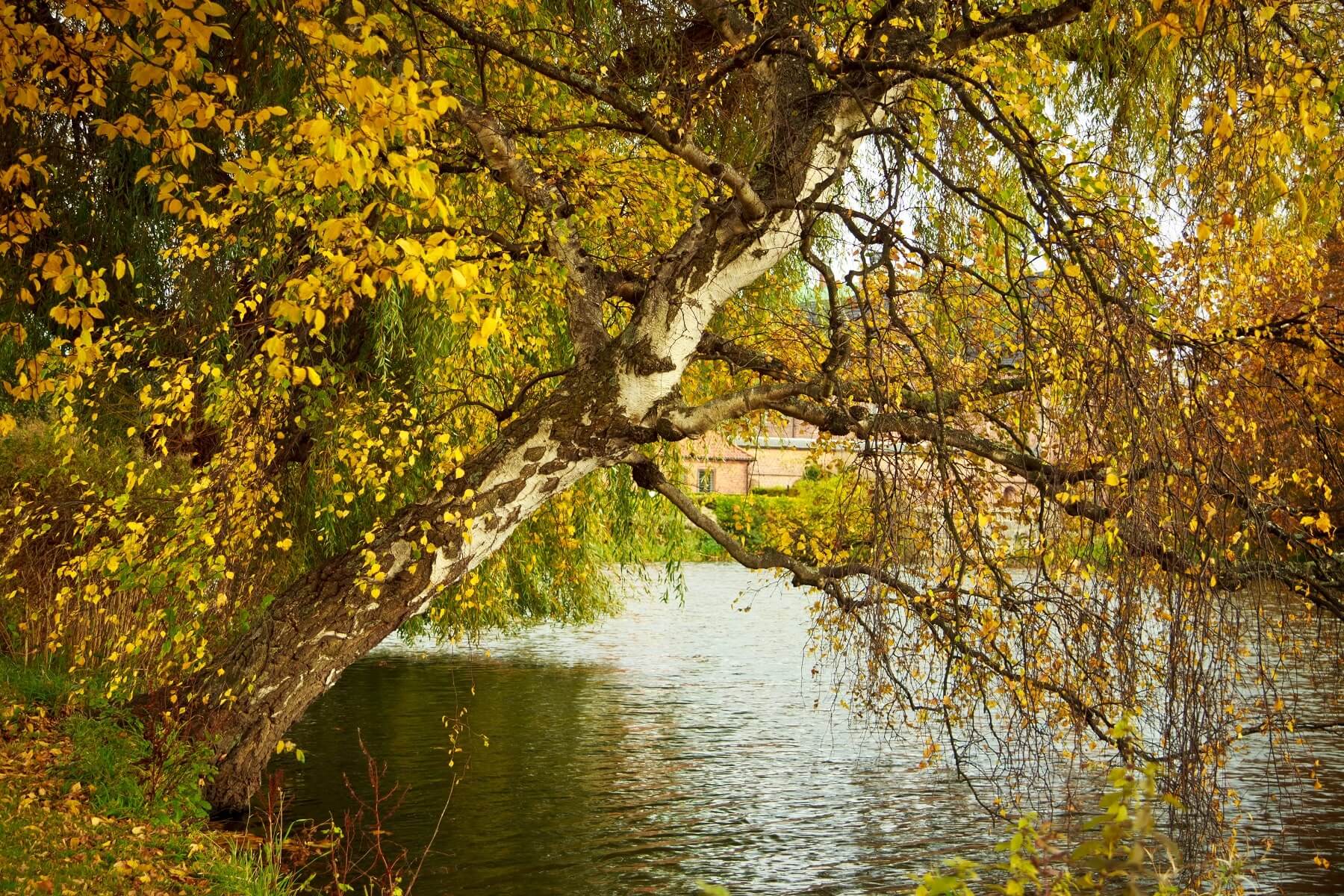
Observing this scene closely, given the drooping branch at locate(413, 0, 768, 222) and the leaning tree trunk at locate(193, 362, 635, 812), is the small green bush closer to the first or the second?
the leaning tree trunk at locate(193, 362, 635, 812)

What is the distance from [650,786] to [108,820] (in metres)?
4.46

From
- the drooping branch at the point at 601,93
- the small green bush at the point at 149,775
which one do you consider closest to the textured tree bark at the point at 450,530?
the small green bush at the point at 149,775

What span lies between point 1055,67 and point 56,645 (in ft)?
28.6

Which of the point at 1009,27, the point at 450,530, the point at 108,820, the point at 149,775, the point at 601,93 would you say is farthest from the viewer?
the point at 149,775

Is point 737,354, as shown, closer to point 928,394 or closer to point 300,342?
point 928,394

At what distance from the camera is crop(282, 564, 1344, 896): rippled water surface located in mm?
7895

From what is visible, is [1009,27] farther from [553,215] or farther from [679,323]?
[553,215]

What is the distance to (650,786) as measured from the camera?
33.1 ft

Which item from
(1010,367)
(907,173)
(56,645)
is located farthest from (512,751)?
(907,173)

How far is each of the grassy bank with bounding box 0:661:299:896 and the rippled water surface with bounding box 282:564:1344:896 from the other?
1.43 m

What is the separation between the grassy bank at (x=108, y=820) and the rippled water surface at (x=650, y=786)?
1.43m

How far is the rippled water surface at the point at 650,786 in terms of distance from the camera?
7895 mm

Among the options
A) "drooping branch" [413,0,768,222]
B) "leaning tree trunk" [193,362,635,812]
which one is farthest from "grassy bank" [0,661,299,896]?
"drooping branch" [413,0,768,222]

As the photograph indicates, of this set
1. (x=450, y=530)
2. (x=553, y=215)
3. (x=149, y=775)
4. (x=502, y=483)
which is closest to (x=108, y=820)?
(x=149, y=775)
